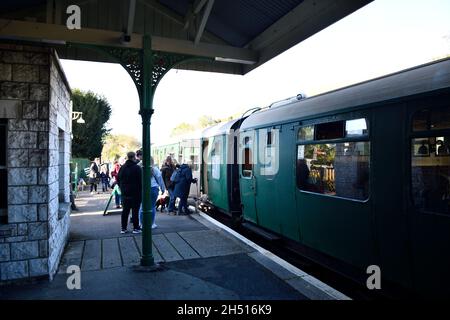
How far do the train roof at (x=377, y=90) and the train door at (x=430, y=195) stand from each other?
214 millimetres

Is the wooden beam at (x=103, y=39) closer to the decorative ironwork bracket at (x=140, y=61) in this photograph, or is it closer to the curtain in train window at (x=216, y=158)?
the decorative ironwork bracket at (x=140, y=61)

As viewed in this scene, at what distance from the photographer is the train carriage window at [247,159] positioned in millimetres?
8248

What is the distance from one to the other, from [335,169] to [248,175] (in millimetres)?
3409

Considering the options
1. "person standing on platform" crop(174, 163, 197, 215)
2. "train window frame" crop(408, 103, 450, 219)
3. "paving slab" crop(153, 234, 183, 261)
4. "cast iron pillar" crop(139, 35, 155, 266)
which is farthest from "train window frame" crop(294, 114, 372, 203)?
"person standing on platform" crop(174, 163, 197, 215)

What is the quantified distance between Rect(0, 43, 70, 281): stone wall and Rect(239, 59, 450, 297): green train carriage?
378 centimetres

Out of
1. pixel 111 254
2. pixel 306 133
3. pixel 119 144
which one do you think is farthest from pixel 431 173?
pixel 119 144

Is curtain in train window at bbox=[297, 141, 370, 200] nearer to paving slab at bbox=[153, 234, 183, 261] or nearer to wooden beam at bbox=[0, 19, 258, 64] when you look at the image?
wooden beam at bbox=[0, 19, 258, 64]

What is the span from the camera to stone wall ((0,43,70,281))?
4.52 metres

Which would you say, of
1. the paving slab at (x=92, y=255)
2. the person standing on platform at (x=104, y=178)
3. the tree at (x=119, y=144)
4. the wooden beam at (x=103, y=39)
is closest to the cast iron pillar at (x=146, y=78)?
the wooden beam at (x=103, y=39)

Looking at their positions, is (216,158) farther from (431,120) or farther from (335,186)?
(431,120)

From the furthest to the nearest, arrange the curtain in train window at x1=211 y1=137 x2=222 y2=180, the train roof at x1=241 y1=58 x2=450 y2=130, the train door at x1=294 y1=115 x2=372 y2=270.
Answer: the curtain in train window at x1=211 y1=137 x2=222 y2=180, the train door at x1=294 y1=115 x2=372 y2=270, the train roof at x1=241 y1=58 x2=450 y2=130

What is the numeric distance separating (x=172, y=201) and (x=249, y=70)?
5313 mm
